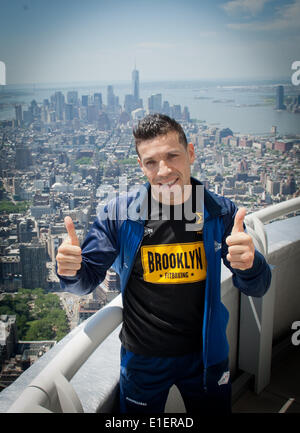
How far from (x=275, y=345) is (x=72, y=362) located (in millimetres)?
1610

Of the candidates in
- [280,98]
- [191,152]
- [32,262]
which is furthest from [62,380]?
[280,98]

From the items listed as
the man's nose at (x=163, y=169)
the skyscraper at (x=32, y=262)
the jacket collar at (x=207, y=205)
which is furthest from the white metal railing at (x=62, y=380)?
the skyscraper at (x=32, y=262)

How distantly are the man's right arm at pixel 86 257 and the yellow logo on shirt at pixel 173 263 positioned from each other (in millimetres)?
Answer: 112

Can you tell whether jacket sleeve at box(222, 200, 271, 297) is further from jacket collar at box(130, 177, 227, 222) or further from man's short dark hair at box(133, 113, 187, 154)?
man's short dark hair at box(133, 113, 187, 154)

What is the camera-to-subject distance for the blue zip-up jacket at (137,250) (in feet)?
3.51

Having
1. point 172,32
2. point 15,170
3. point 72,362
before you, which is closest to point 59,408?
point 72,362

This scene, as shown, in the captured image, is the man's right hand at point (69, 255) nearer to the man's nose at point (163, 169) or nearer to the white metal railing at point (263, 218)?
the man's nose at point (163, 169)

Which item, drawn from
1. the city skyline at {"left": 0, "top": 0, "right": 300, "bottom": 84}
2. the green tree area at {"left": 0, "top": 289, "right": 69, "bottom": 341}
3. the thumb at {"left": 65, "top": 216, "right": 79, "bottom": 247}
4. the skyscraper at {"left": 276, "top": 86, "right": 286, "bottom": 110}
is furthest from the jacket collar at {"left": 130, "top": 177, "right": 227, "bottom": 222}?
the city skyline at {"left": 0, "top": 0, "right": 300, "bottom": 84}

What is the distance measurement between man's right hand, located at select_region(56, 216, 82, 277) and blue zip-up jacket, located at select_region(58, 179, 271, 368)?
6cm

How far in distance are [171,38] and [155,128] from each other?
18950 mm

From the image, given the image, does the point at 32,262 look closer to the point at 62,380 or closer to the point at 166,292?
the point at 166,292

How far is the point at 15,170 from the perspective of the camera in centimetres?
648

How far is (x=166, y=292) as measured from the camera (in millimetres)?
1062
